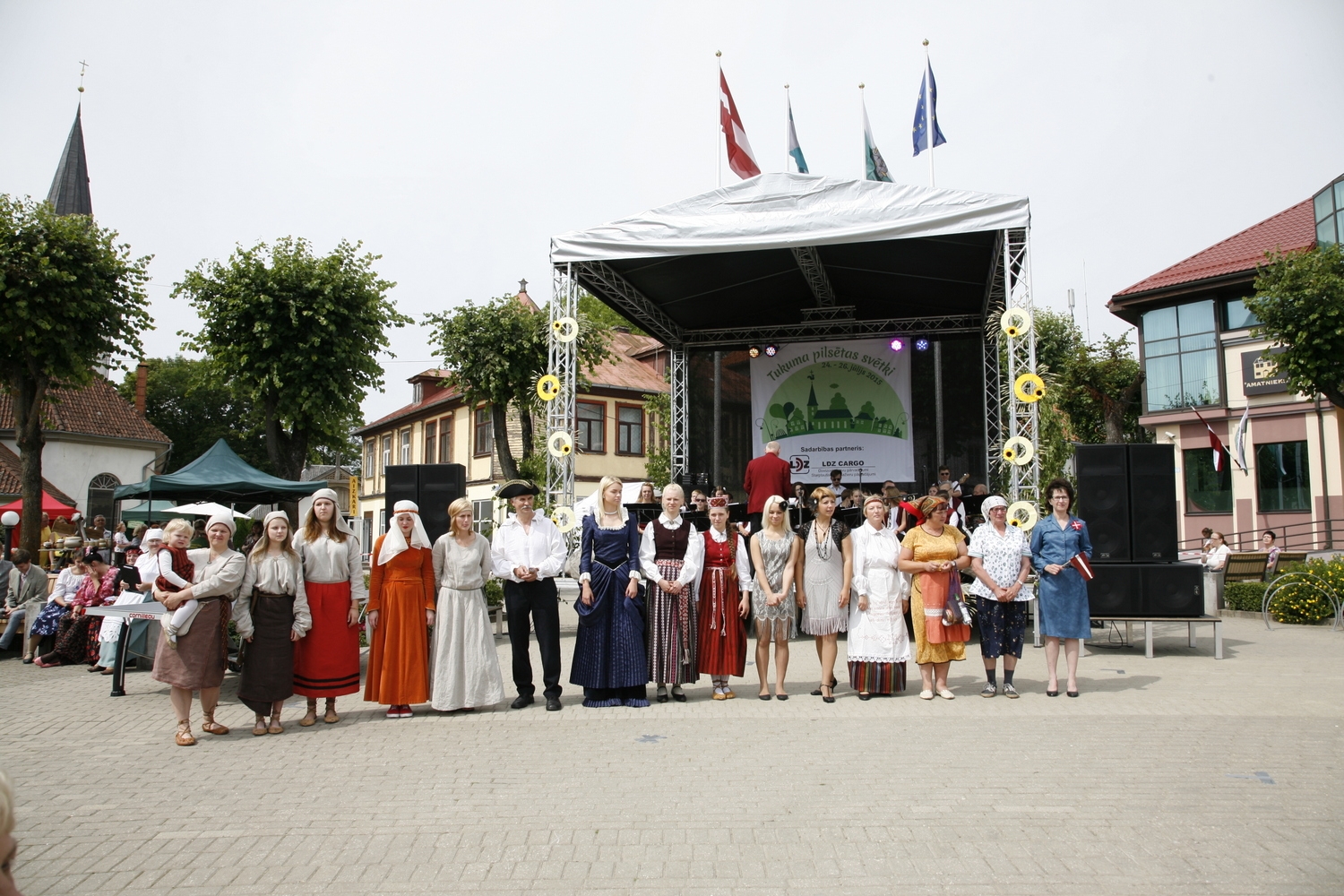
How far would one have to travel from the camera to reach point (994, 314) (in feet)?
53.5

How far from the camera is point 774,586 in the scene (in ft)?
24.8

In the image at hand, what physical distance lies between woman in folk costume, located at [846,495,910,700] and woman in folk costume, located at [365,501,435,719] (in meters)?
3.28

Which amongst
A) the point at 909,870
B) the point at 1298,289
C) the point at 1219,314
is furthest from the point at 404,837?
the point at 1219,314

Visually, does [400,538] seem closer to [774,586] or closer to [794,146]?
[774,586]

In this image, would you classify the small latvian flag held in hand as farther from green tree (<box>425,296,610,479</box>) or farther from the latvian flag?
green tree (<box>425,296,610,479</box>)

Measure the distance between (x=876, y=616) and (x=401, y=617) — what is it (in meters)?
3.61

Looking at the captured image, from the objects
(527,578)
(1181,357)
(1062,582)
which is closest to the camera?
(527,578)

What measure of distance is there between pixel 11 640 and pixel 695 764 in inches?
403

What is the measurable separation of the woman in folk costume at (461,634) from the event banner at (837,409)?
11099mm

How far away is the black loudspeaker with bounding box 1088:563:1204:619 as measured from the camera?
9.48m

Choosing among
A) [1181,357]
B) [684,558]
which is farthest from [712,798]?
[1181,357]

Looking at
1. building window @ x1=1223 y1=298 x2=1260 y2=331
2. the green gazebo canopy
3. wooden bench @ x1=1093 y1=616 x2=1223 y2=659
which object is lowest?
wooden bench @ x1=1093 y1=616 x2=1223 y2=659

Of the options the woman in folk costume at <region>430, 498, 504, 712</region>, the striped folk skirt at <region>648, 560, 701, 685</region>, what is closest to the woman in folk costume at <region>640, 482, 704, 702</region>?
the striped folk skirt at <region>648, 560, 701, 685</region>

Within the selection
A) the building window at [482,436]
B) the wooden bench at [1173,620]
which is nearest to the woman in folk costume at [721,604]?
the wooden bench at [1173,620]
